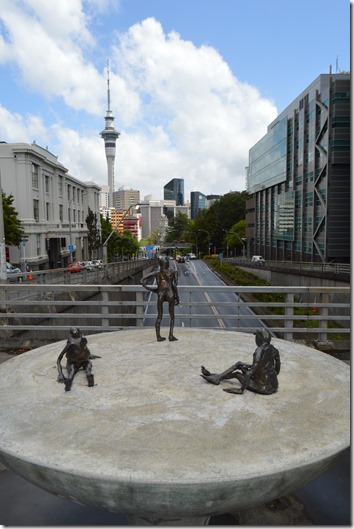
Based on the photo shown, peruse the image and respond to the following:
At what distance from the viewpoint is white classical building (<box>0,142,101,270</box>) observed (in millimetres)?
42594

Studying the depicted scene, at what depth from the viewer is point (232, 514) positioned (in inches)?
143

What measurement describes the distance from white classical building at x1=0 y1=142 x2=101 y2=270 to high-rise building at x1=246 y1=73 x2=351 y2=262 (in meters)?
28.6

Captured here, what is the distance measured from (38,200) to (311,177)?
1332 inches

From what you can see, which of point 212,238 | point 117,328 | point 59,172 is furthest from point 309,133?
point 212,238

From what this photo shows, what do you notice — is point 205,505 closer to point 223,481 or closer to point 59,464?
point 223,481

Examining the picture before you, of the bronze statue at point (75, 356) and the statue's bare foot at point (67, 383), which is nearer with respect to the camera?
the statue's bare foot at point (67, 383)

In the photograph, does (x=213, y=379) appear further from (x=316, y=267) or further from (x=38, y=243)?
(x=38, y=243)

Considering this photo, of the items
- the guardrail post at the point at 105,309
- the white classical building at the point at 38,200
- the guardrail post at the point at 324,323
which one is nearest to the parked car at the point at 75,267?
the white classical building at the point at 38,200

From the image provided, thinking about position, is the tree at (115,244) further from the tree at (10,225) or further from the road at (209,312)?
the tree at (10,225)

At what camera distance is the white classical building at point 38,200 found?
42594mm

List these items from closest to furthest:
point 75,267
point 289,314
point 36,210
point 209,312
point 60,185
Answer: point 289,314
point 75,267
point 209,312
point 36,210
point 60,185

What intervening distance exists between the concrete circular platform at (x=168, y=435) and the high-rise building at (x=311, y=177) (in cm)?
2894

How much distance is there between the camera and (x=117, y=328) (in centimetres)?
752

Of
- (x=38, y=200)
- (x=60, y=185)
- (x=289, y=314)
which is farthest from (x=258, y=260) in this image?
(x=289, y=314)
